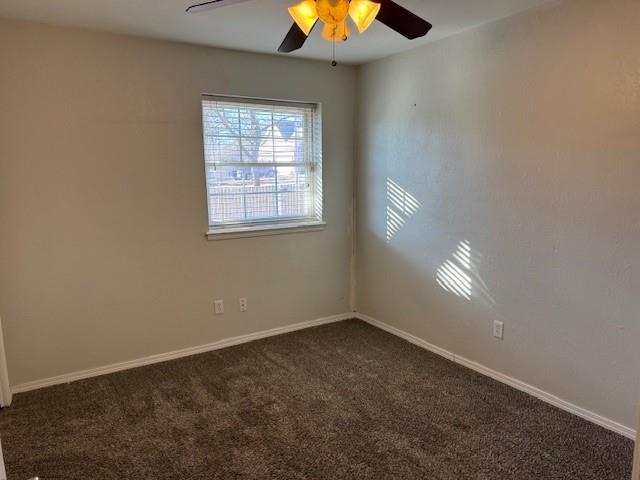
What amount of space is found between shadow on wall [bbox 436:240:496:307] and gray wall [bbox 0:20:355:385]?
1.40 meters

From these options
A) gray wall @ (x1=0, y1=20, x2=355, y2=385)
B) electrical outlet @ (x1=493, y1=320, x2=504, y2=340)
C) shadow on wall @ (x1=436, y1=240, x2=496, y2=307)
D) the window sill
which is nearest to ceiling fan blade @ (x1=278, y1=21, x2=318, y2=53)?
gray wall @ (x1=0, y1=20, x2=355, y2=385)

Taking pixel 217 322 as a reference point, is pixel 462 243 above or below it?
above

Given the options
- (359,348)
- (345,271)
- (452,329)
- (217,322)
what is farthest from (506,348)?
(217,322)

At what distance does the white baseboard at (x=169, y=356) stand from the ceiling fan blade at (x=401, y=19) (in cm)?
262

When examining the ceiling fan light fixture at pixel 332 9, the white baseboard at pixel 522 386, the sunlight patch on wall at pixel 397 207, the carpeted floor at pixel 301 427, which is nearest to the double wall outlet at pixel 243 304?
the carpeted floor at pixel 301 427

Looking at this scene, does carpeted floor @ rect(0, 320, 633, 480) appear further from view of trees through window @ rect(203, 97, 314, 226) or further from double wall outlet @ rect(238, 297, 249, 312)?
view of trees through window @ rect(203, 97, 314, 226)

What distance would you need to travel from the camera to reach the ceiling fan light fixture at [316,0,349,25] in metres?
1.70

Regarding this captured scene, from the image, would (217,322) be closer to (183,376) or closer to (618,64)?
(183,376)

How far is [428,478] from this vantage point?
1.99 m

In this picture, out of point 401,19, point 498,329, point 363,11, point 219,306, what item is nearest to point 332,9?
point 363,11

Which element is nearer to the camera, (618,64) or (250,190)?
(618,64)

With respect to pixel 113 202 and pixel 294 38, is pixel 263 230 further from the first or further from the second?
pixel 294 38

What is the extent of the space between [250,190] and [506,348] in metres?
2.22

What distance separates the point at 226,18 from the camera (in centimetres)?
258
